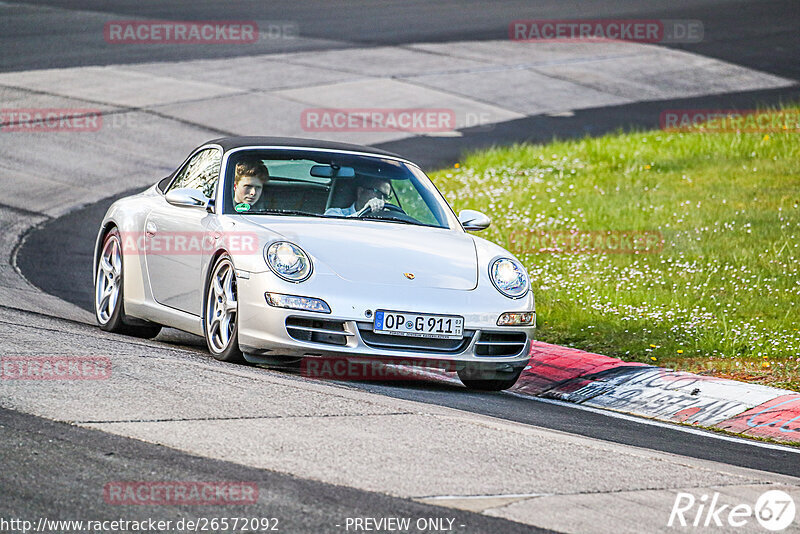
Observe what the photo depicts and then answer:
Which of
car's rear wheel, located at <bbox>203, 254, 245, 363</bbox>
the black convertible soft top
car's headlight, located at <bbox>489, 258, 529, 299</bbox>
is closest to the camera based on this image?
car's rear wheel, located at <bbox>203, 254, 245, 363</bbox>

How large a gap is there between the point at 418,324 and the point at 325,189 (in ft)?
5.17

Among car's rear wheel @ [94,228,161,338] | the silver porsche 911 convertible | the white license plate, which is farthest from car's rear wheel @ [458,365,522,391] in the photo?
car's rear wheel @ [94,228,161,338]

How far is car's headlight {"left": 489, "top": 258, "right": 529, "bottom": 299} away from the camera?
800cm

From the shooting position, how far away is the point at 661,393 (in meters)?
8.41

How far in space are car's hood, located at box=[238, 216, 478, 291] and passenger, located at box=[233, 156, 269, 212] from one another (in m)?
0.31

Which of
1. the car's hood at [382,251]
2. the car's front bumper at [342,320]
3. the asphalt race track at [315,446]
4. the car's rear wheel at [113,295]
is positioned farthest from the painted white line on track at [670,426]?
the car's rear wheel at [113,295]

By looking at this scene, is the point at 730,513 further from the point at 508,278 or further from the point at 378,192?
the point at 378,192

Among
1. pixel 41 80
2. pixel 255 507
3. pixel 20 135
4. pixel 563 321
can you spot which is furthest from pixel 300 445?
pixel 41 80

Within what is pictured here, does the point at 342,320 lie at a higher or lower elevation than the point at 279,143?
lower

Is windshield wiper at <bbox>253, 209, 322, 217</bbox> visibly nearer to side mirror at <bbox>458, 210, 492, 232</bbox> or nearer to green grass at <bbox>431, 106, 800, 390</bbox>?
side mirror at <bbox>458, 210, 492, 232</bbox>

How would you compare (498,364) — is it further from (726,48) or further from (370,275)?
(726,48)

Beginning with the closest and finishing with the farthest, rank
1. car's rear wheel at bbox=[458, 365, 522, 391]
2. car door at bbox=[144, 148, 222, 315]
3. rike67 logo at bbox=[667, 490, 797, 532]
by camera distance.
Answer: rike67 logo at bbox=[667, 490, 797, 532] → car's rear wheel at bbox=[458, 365, 522, 391] → car door at bbox=[144, 148, 222, 315]

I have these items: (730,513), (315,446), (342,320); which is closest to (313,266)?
(342,320)

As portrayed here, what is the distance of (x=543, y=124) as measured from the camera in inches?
889
